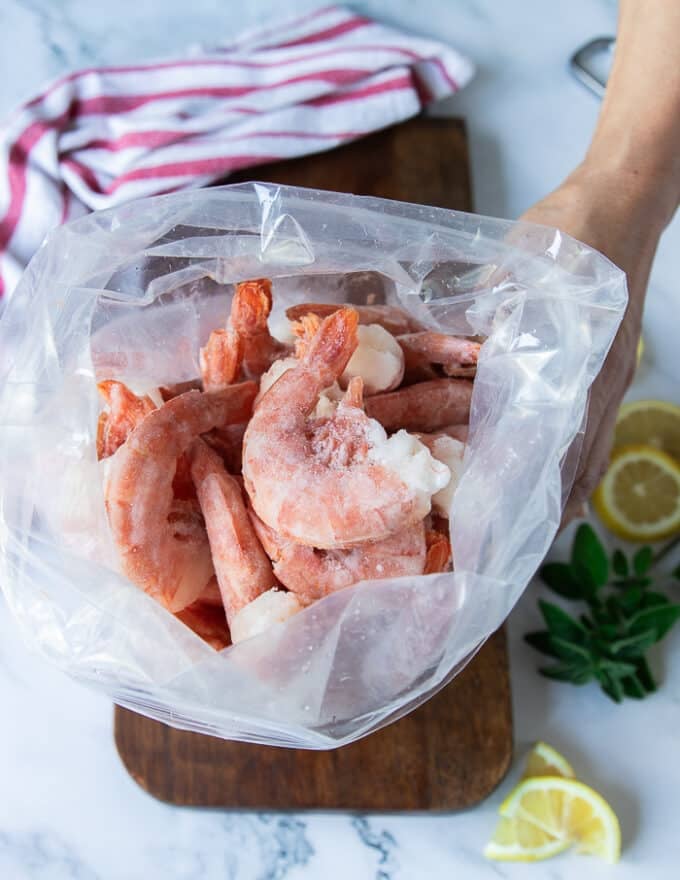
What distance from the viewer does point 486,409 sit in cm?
79

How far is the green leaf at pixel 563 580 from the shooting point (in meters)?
1.14

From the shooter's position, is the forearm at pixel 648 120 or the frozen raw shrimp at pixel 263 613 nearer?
the frozen raw shrimp at pixel 263 613

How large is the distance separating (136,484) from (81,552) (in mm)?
71

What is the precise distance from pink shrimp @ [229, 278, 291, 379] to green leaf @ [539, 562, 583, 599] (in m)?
0.45

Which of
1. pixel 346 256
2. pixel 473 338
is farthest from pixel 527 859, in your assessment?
pixel 346 256

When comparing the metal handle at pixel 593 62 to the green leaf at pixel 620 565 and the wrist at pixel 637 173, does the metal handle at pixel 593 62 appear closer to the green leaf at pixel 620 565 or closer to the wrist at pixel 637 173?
the wrist at pixel 637 173

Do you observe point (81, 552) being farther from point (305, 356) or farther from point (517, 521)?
point (517, 521)

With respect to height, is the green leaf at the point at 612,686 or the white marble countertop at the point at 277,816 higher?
the green leaf at the point at 612,686

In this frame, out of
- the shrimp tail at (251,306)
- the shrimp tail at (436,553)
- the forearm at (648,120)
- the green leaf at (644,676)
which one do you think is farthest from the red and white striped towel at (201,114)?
the green leaf at (644,676)

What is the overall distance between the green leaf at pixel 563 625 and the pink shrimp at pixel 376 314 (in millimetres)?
389

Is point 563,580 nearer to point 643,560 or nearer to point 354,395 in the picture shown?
point 643,560

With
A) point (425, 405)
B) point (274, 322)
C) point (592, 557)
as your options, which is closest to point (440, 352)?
point (425, 405)

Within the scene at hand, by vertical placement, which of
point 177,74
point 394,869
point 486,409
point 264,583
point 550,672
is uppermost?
point 177,74

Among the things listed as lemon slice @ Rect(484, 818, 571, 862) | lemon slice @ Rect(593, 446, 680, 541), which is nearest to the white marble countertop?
lemon slice @ Rect(484, 818, 571, 862)
